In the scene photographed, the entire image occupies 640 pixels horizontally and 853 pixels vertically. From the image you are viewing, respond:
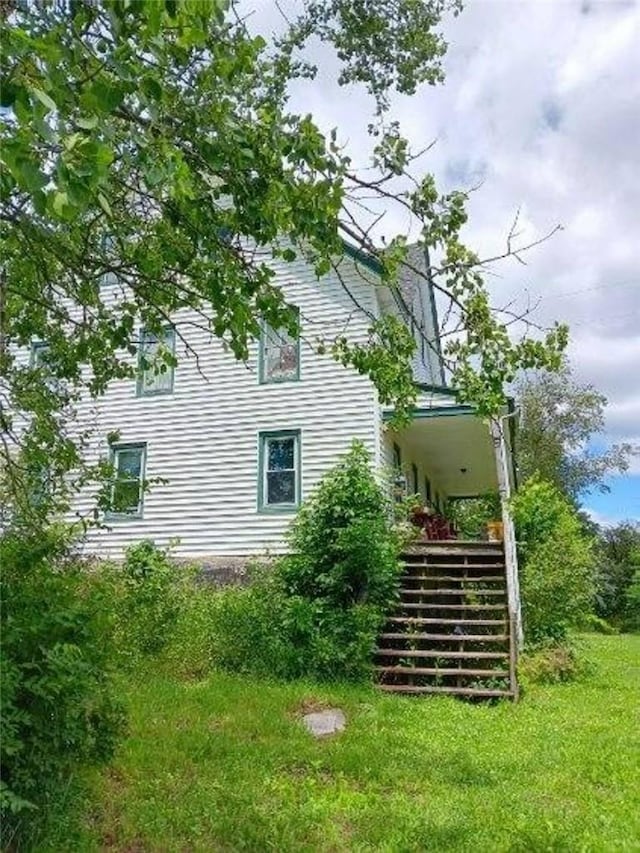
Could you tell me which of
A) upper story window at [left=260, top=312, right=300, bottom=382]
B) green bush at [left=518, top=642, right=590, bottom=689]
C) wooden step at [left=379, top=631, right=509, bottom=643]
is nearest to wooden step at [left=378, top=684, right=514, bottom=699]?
wooden step at [left=379, top=631, right=509, bottom=643]

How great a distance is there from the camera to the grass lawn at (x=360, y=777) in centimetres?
398

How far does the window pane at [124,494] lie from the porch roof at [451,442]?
13.5ft

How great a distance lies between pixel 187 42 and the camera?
2271 millimetres

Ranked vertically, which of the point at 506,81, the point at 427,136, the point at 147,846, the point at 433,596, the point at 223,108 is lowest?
the point at 147,846

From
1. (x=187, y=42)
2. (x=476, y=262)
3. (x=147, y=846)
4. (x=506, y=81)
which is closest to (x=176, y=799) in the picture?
(x=147, y=846)

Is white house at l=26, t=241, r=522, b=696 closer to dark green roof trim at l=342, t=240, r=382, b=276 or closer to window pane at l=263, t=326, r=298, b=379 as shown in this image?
window pane at l=263, t=326, r=298, b=379

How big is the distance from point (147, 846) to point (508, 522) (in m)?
7.06

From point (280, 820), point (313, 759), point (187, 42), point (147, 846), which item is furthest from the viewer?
point (313, 759)

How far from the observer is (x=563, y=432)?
31.1 meters

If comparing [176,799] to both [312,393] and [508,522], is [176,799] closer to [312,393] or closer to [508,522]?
[508,522]

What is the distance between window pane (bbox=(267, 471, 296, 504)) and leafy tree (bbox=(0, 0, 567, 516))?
6.74 metres

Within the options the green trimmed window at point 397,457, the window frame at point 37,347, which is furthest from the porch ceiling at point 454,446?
the window frame at point 37,347

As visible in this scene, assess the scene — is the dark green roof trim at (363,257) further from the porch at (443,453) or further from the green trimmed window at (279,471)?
the green trimmed window at (279,471)

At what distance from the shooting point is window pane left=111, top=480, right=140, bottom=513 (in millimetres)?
5129
